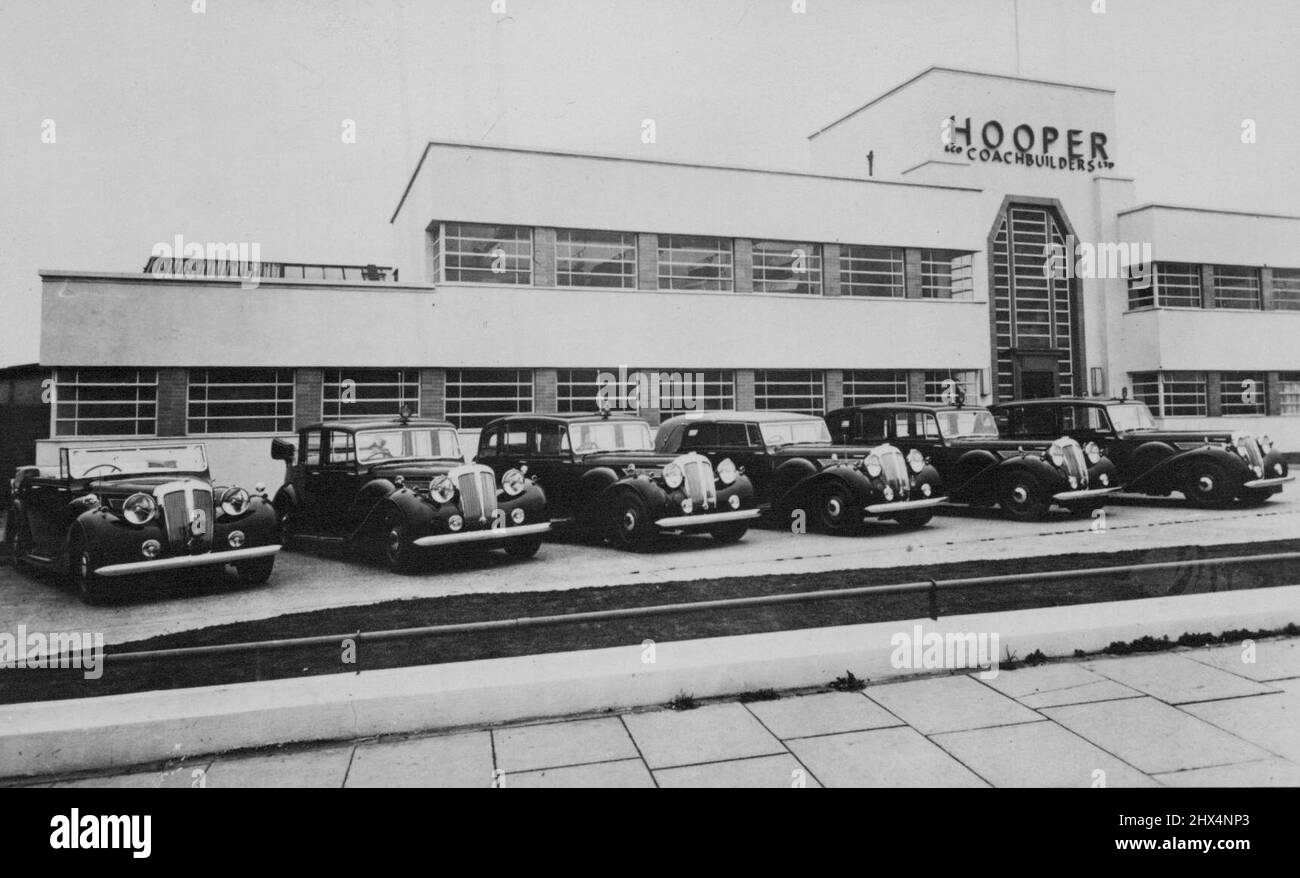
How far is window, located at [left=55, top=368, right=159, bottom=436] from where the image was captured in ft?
19.0

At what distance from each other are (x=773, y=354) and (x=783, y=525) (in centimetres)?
447

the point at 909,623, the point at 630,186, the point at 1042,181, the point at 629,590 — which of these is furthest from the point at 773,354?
the point at 909,623

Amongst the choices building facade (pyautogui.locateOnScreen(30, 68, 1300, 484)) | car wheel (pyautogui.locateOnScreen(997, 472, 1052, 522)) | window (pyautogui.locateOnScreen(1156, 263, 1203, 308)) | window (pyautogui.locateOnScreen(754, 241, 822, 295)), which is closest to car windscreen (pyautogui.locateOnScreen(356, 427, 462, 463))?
building facade (pyautogui.locateOnScreen(30, 68, 1300, 484))

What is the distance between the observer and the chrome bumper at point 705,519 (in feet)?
26.2

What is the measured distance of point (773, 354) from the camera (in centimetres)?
1318

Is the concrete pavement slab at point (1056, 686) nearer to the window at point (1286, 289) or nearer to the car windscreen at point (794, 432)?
the car windscreen at point (794, 432)

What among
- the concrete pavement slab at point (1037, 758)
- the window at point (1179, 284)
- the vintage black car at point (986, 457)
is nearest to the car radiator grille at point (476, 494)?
the concrete pavement slab at point (1037, 758)

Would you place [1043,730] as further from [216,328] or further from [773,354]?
[773,354]

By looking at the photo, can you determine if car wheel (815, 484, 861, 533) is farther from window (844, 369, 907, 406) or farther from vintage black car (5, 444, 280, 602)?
vintage black car (5, 444, 280, 602)

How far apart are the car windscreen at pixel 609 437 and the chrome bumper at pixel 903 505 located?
2.78 metres

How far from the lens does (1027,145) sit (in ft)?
46.8

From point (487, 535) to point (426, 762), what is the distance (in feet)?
12.6

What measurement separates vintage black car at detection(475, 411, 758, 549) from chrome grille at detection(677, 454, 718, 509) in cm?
1
